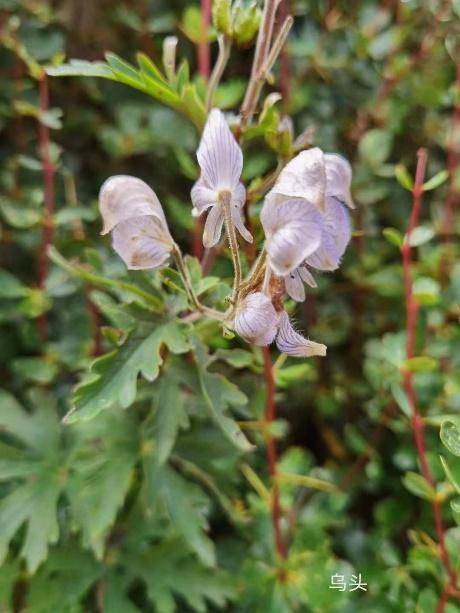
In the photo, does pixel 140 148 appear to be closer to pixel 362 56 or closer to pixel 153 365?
pixel 362 56

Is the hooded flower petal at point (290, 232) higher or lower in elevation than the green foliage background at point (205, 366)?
higher

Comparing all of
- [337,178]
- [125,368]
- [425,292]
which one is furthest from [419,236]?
[125,368]

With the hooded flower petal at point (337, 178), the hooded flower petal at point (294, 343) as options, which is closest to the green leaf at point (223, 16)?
the hooded flower petal at point (337, 178)

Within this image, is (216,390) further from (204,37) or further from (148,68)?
(204,37)

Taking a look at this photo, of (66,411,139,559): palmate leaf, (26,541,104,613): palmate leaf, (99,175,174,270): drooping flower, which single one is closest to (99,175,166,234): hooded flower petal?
(99,175,174,270): drooping flower

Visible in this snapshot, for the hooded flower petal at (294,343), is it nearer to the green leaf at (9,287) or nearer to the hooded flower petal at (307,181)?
the hooded flower petal at (307,181)

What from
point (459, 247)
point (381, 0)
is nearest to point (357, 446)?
point (459, 247)
